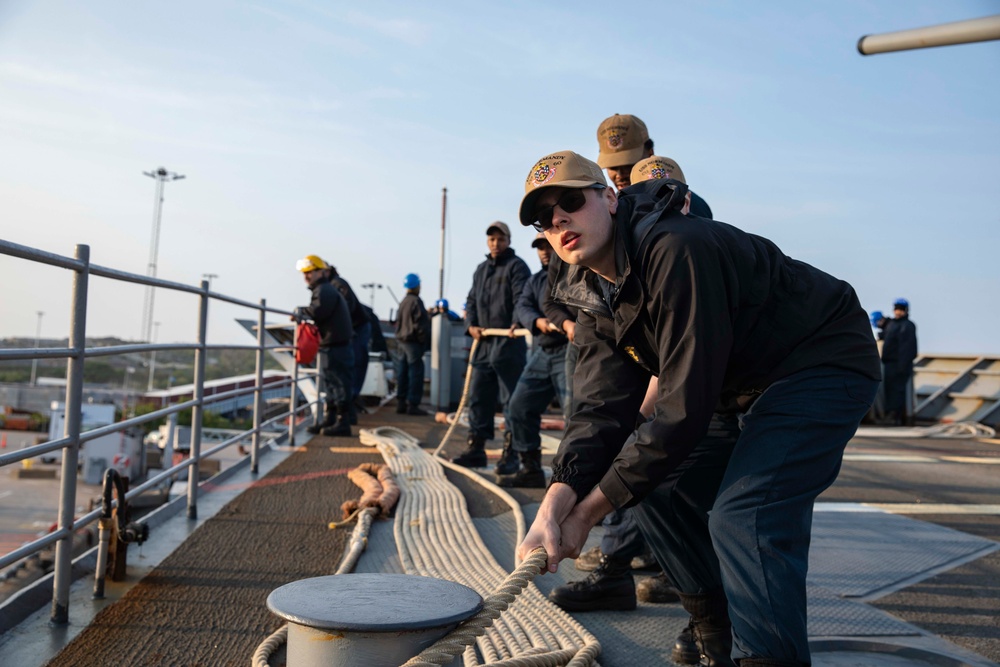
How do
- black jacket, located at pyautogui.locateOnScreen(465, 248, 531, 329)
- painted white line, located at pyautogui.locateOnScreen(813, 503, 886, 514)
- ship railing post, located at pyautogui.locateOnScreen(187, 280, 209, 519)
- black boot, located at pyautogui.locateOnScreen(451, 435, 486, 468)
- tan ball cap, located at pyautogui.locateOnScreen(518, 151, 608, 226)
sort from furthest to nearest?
black boot, located at pyautogui.locateOnScreen(451, 435, 486, 468)
black jacket, located at pyautogui.locateOnScreen(465, 248, 531, 329)
painted white line, located at pyautogui.locateOnScreen(813, 503, 886, 514)
ship railing post, located at pyautogui.locateOnScreen(187, 280, 209, 519)
tan ball cap, located at pyautogui.locateOnScreen(518, 151, 608, 226)

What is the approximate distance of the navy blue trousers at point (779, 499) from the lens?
1810 mm

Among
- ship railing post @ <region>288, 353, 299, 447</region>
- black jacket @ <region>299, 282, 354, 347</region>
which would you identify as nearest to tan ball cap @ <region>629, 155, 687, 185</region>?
ship railing post @ <region>288, 353, 299, 447</region>

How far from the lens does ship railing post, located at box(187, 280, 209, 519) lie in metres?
4.62

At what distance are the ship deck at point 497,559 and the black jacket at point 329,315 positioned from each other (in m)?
2.47

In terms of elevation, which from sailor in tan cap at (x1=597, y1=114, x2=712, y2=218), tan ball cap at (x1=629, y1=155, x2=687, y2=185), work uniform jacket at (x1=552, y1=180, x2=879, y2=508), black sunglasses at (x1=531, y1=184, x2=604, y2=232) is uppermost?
sailor in tan cap at (x1=597, y1=114, x2=712, y2=218)

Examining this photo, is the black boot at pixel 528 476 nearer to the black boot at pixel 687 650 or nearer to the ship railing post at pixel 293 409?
the ship railing post at pixel 293 409

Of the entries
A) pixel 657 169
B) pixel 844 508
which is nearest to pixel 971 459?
pixel 844 508

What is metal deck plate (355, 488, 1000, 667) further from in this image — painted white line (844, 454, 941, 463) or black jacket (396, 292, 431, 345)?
black jacket (396, 292, 431, 345)

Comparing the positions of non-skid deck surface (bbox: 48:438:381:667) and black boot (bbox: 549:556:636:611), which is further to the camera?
black boot (bbox: 549:556:636:611)

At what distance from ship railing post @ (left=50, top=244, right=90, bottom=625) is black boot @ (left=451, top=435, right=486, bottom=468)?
421 cm

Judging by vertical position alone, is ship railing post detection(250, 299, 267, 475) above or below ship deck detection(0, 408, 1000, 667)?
above

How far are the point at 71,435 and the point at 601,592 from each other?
6.75 ft

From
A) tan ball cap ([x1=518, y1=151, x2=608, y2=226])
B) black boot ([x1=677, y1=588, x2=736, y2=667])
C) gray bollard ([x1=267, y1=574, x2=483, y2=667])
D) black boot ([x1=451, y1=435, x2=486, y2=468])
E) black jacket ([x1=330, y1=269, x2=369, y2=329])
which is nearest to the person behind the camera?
gray bollard ([x1=267, y1=574, x2=483, y2=667])

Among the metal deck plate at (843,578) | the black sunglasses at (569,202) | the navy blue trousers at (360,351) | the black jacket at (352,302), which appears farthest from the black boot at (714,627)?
the navy blue trousers at (360,351)
